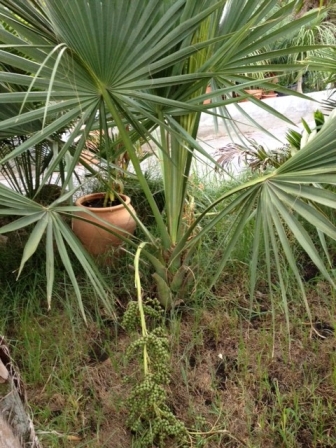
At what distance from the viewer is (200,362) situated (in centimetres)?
179

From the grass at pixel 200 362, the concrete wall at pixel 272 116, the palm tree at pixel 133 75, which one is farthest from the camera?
the concrete wall at pixel 272 116

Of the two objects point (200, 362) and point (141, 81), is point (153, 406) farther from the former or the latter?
point (141, 81)

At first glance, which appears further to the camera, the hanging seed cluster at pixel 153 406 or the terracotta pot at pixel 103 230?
the terracotta pot at pixel 103 230

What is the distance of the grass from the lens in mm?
1504

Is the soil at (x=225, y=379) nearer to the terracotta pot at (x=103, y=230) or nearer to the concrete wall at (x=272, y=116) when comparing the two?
the terracotta pot at (x=103, y=230)

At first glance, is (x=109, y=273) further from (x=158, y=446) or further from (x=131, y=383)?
(x=158, y=446)

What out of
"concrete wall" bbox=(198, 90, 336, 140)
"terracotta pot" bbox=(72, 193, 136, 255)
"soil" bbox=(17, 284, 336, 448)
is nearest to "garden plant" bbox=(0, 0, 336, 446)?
"soil" bbox=(17, 284, 336, 448)

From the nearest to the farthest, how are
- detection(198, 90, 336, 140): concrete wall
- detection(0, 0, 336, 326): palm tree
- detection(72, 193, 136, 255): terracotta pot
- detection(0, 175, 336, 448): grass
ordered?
detection(0, 0, 336, 326): palm tree < detection(0, 175, 336, 448): grass < detection(72, 193, 136, 255): terracotta pot < detection(198, 90, 336, 140): concrete wall

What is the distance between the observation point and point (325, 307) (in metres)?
2.04

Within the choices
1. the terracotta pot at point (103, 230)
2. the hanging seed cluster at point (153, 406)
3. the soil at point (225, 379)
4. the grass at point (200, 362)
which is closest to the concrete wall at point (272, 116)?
the terracotta pot at point (103, 230)

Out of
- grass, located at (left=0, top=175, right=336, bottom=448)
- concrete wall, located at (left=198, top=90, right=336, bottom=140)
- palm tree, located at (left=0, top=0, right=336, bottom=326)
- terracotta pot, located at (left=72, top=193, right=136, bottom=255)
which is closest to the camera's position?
palm tree, located at (left=0, top=0, right=336, bottom=326)

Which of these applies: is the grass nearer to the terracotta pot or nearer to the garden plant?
the terracotta pot

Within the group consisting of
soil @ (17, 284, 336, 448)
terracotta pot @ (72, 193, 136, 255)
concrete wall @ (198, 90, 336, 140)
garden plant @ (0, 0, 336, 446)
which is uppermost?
concrete wall @ (198, 90, 336, 140)

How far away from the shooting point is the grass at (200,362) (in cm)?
150
